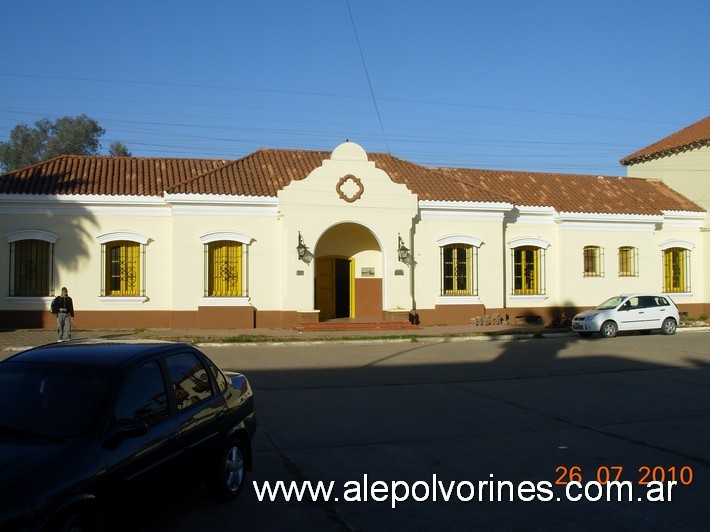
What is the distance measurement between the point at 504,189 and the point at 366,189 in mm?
8019

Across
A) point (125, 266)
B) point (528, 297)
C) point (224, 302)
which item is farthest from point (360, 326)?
point (125, 266)

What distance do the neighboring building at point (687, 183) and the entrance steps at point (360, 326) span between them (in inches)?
538

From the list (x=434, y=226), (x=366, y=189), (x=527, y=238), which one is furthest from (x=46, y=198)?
(x=527, y=238)

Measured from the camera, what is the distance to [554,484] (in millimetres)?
7148

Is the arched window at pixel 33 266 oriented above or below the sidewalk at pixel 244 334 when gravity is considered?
above

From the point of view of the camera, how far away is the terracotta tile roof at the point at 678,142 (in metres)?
33.4

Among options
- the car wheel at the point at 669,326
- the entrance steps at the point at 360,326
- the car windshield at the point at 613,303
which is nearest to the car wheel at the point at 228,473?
the entrance steps at the point at 360,326

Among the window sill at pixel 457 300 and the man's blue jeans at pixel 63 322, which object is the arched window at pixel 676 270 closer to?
the window sill at pixel 457 300

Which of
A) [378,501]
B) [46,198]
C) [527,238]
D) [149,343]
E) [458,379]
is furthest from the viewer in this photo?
[527,238]

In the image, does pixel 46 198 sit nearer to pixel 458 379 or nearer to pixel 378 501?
pixel 458 379

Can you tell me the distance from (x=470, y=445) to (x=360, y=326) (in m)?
16.5

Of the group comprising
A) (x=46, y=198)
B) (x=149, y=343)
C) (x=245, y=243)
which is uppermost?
(x=46, y=198)

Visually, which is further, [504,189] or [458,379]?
[504,189]

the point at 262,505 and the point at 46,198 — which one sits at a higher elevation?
the point at 46,198
